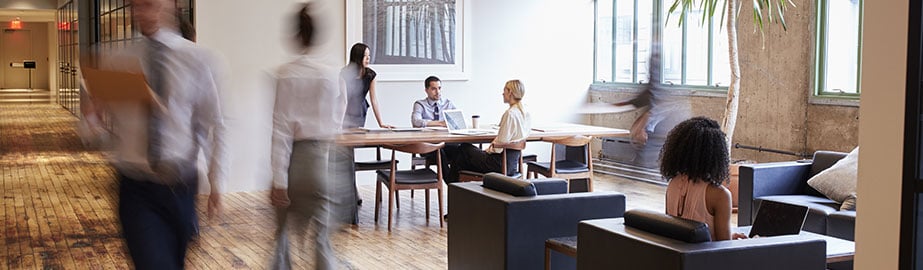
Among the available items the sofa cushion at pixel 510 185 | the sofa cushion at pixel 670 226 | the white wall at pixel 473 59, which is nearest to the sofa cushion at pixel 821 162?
the sofa cushion at pixel 510 185

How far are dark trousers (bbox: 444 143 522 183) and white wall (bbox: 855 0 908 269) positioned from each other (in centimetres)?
454

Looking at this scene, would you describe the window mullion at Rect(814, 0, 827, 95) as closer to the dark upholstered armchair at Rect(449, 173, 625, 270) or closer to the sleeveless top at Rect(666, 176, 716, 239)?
the dark upholstered armchair at Rect(449, 173, 625, 270)

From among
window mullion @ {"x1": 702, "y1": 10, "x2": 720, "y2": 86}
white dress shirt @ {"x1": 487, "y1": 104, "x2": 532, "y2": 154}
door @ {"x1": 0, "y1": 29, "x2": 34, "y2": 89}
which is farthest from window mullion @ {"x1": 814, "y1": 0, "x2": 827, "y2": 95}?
door @ {"x1": 0, "y1": 29, "x2": 34, "y2": 89}

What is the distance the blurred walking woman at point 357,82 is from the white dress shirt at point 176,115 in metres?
4.65

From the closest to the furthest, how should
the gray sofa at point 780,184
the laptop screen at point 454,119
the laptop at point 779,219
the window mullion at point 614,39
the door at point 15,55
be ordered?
1. the laptop at point 779,219
2. the gray sofa at point 780,184
3. the laptop screen at point 454,119
4. the window mullion at point 614,39
5. the door at point 15,55

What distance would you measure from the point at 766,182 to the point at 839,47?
96.2 inches

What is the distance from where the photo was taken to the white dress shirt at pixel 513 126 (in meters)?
7.73

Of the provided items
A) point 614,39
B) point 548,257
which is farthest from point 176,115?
point 614,39

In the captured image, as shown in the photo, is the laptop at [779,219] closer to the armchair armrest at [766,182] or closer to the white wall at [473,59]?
the armchair armrest at [766,182]

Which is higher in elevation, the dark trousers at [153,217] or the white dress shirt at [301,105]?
the white dress shirt at [301,105]

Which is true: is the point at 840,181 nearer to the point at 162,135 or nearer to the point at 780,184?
the point at 780,184

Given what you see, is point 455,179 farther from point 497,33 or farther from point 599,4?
point 599,4

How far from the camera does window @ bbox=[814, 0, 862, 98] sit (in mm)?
8844

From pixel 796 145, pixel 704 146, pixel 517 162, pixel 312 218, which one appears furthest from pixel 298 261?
pixel 796 145
